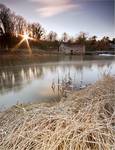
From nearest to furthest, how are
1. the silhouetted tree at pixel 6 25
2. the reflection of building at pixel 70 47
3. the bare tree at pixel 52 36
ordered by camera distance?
the silhouetted tree at pixel 6 25
the bare tree at pixel 52 36
the reflection of building at pixel 70 47

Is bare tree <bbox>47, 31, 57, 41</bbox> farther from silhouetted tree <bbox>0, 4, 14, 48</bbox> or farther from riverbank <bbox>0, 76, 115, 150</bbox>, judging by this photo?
riverbank <bbox>0, 76, 115, 150</bbox>

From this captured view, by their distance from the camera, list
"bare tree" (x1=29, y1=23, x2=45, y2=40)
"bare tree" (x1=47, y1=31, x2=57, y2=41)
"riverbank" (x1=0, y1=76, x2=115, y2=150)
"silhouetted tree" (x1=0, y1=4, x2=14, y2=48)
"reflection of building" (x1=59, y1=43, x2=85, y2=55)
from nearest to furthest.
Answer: "riverbank" (x1=0, y1=76, x2=115, y2=150)
"silhouetted tree" (x1=0, y1=4, x2=14, y2=48)
"bare tree" (x1=29, y1=23, x2=45, y2=40)
"bare tree" (x1=47, y1=31, x2=57, y2=41)
"reflection of building" (x1=59, y1=43, x2=85, y2=55)

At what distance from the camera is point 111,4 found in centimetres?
288

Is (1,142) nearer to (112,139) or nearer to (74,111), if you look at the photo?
(74,111)

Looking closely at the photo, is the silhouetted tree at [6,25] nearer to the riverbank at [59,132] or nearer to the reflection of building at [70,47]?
the reflection of building at [70,47]

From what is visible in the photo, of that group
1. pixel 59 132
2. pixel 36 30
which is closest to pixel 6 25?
pixel 36 30

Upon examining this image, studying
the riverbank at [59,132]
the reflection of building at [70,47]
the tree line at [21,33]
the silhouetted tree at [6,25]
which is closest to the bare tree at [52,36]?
the tree line at [21,33]

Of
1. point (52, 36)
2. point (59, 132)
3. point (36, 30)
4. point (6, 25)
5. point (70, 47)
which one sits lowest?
point (59, 132)

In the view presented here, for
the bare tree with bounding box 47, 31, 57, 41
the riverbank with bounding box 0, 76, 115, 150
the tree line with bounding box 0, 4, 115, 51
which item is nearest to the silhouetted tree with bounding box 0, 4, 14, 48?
the tree line with bounding box 0, 4, 115, 51

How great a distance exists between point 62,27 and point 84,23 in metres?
0.51

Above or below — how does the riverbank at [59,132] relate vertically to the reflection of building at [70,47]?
below

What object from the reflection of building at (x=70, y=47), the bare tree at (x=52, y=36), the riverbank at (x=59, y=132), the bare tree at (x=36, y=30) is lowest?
the riverbank at (x=59, y=132)

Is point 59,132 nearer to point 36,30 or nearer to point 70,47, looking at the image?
point 36,30

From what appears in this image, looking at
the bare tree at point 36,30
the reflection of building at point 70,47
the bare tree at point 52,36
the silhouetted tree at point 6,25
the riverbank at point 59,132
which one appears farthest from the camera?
the reflection of building at point 70,47
